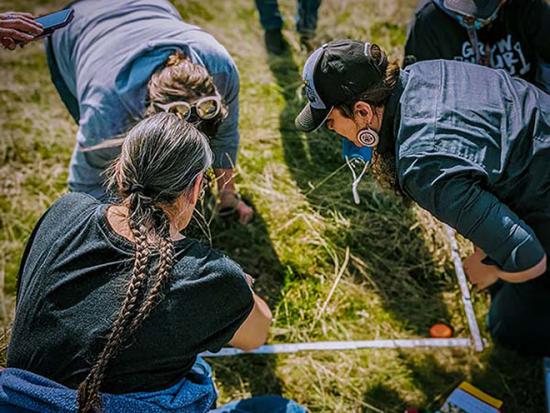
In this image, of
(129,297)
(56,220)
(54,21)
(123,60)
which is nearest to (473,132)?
(129,297)

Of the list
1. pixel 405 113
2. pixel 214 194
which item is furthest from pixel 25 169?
pixel 405 113

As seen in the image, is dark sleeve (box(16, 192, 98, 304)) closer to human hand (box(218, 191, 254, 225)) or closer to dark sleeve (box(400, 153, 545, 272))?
dark sleeve (box(400, 153, 545, 272))

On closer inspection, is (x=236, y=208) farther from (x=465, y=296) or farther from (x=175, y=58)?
(x=465, y=296)

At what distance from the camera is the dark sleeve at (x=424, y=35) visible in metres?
2.86

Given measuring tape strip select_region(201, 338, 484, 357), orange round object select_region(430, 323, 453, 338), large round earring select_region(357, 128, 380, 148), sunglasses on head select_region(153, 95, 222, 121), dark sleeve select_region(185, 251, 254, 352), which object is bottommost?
measuring tape strip select_region(201, 338, 484, 357)

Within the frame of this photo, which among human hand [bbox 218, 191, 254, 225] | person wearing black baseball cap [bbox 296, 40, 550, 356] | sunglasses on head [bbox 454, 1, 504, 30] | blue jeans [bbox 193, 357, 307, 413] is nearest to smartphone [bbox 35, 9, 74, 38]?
person wearing black baseball cap [bbox 296, 40, 550, 356]

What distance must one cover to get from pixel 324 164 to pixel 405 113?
1.65 m

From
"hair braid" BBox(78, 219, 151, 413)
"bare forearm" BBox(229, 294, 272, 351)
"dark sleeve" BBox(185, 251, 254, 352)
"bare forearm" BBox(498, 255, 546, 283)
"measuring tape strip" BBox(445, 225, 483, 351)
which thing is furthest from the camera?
"measuring tape strip" BBox(445, 225, 483, 351)

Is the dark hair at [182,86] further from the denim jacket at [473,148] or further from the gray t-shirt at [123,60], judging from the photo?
the denim jacket at [473,148]

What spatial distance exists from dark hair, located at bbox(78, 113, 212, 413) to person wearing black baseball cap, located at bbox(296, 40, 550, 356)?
1.88 feet

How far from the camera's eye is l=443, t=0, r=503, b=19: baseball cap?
2645mm

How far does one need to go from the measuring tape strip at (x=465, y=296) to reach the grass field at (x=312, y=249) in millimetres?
45

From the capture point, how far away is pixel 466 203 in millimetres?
1948

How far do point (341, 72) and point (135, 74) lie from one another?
96cm
